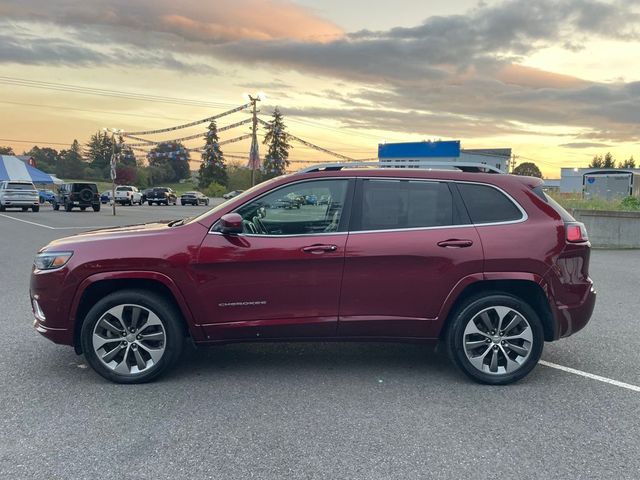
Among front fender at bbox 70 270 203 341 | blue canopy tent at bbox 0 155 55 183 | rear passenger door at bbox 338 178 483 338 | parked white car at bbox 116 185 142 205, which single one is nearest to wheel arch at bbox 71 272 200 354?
front fender at bbox 70 270 203 341

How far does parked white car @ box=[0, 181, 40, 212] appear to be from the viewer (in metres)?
29.7

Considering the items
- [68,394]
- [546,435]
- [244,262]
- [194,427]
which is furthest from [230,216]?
[546,435]

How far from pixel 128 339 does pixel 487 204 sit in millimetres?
3243

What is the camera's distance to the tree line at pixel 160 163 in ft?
315

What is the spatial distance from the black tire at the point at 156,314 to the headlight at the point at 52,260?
45 centimetres

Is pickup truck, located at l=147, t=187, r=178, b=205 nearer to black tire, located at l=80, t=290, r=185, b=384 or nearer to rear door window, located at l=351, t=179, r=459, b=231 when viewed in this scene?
black tire, located at l=80, t=290, r=185, b=384

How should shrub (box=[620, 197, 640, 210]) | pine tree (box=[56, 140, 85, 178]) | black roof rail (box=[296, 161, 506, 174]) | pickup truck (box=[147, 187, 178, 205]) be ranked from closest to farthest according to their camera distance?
black roof rail (box=[296, 161, 506, 174]) < shrub (box=[620, 197, 640, 210]) < pickup truck (box=[147, 187, 178, 205]) < pine tree (box=[56, 140, 85, 178])

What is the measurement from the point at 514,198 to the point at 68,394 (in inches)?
158

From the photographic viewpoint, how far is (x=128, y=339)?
13.6 feet

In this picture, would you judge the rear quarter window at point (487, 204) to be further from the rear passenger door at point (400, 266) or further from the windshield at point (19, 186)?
the windshield at point (19, 186)

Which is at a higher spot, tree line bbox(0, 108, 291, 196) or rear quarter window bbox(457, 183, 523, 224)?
tree line bbox(0, 108, 291, 196)

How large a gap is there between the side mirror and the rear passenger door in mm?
903

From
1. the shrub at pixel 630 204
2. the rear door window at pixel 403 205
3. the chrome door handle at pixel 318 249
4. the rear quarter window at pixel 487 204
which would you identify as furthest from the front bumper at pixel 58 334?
the shrub at pixel 630 204

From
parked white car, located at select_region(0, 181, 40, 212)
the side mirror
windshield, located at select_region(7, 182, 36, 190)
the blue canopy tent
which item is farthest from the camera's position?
the blue canopy tent
